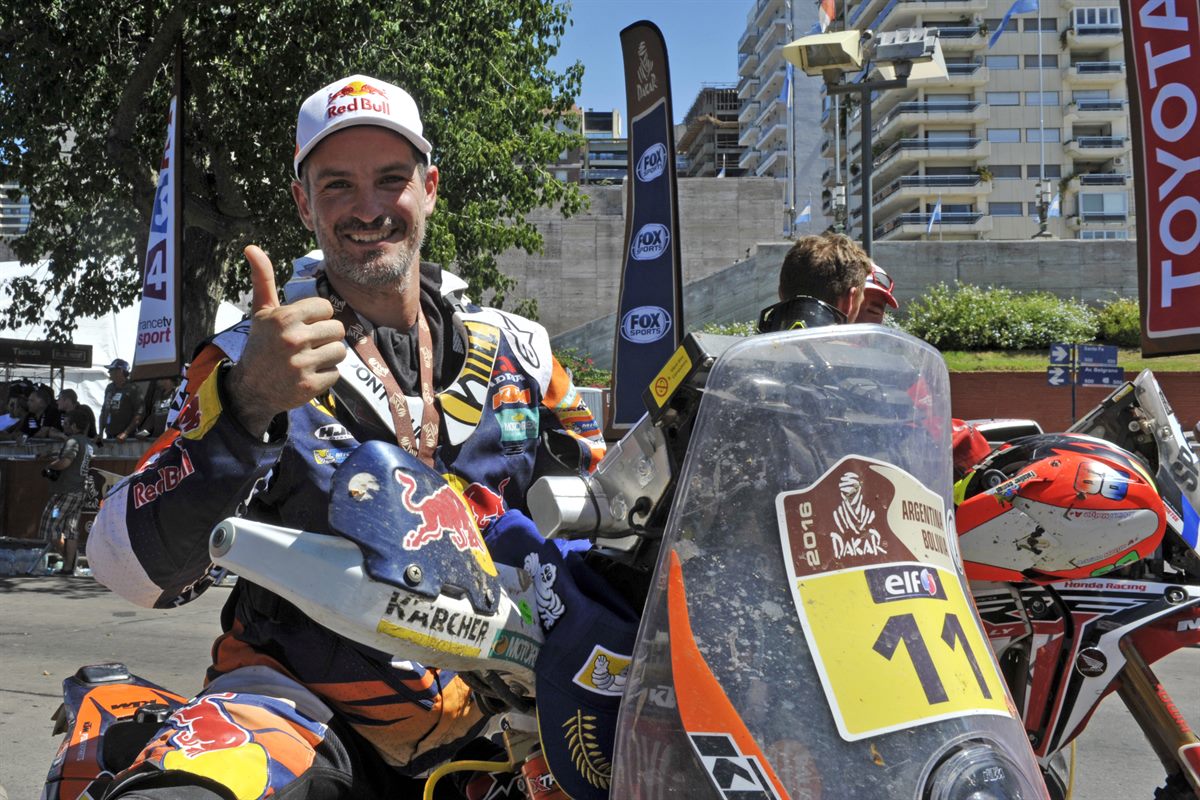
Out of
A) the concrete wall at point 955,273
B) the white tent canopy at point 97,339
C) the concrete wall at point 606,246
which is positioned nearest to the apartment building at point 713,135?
the concrete wall at point 606,246

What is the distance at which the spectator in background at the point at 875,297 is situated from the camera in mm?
5047

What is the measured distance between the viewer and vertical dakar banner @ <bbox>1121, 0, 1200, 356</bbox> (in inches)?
274

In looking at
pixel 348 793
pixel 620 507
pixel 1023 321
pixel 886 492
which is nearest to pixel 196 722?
pixel 348 793

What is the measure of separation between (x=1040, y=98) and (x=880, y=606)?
85.4 metres

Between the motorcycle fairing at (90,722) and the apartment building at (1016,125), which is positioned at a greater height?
the apartment building at (1016,125)

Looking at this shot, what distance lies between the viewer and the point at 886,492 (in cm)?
145

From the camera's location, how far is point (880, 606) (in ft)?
4.45

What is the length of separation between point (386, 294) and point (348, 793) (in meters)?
0.94

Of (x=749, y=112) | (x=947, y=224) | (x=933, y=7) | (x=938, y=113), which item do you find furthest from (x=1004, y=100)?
(x=749, y=112)

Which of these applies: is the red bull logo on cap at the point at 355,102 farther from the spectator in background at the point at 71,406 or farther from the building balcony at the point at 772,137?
the building balcony at the point at 772,137

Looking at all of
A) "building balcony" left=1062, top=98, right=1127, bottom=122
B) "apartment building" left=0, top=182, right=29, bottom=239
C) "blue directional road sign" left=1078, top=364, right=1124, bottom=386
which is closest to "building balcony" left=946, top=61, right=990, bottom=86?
"building balcony" left=1062, top=98, right=1127, bottom=122

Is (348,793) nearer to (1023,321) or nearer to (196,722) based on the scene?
(196,722)

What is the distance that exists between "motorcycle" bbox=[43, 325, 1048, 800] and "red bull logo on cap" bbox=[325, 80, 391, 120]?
906mm

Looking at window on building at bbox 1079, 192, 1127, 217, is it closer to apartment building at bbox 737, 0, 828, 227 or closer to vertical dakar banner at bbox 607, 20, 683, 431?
apartment building at bbox 737, 0, 828, 227
